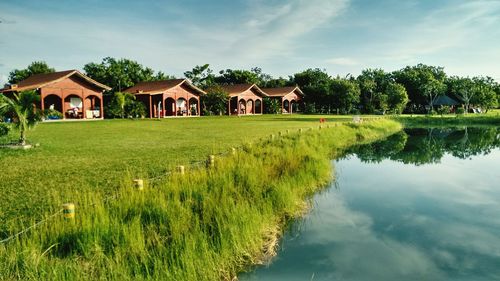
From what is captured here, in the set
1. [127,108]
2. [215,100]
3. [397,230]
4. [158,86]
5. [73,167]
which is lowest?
[397,230]

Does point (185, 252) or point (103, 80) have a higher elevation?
point (103, 80)

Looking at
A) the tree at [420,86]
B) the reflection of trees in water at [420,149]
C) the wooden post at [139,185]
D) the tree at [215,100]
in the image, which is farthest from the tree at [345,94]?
the wooden post at [139,185]

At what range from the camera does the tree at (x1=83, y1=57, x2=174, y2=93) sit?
37.8 m

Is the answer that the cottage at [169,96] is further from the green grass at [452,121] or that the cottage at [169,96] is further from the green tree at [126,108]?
the green grass at [452,121]

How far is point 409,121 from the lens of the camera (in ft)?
105

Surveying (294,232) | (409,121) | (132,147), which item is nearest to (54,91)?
(132,147)

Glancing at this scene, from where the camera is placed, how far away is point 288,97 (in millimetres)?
42500

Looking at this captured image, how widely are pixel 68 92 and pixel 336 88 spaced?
26831mm

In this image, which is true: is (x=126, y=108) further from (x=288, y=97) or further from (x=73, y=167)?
(x=73, y=167)

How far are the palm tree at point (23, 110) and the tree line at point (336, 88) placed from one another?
716 inches

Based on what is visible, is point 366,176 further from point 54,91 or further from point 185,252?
point 54,91

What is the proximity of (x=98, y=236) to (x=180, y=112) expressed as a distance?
32.2m

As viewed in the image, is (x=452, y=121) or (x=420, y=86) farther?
(x=420, y=86)

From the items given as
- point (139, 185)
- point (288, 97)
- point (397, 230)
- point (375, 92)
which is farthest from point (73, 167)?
point (375, 92)
